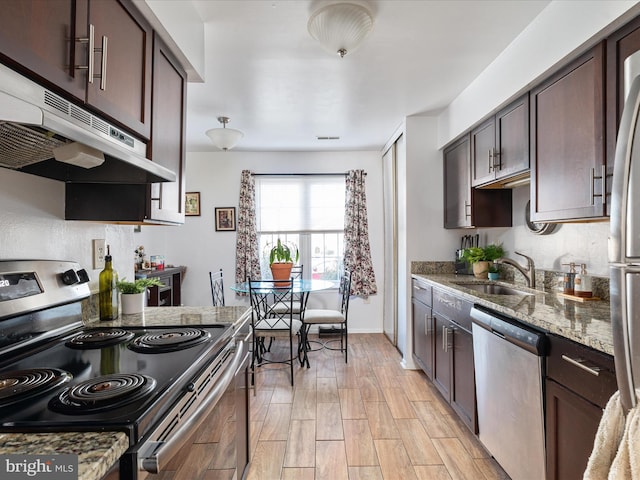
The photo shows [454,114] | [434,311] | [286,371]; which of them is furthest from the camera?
[286,371]

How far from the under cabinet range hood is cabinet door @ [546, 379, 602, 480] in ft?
5.72

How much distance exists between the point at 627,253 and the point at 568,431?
855 mm

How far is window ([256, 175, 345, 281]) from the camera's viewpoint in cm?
479

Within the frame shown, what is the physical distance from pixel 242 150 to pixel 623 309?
4445 mm

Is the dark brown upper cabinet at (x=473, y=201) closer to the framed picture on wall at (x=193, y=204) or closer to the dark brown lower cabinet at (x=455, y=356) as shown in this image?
the dark brown lower cabinet at (x=455, y=356)

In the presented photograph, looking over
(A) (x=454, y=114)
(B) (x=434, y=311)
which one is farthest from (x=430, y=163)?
(B) (x=434, y=311)

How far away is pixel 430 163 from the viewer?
11.5 feet

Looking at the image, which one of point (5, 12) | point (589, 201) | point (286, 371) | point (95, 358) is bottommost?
point (286, 371)

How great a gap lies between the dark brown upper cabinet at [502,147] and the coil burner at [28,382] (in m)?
2.40

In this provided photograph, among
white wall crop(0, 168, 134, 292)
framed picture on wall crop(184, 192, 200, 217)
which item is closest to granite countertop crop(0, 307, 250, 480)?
white wall crop(0, 168, 134, 292)

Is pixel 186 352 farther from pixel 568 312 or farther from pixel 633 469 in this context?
pixel 568 312

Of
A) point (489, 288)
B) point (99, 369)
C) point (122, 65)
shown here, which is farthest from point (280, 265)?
point (99, 369)

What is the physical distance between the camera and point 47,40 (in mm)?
920

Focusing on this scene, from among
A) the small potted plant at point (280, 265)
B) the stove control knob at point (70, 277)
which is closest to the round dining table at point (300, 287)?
the small potted plant at point (280, 265)
